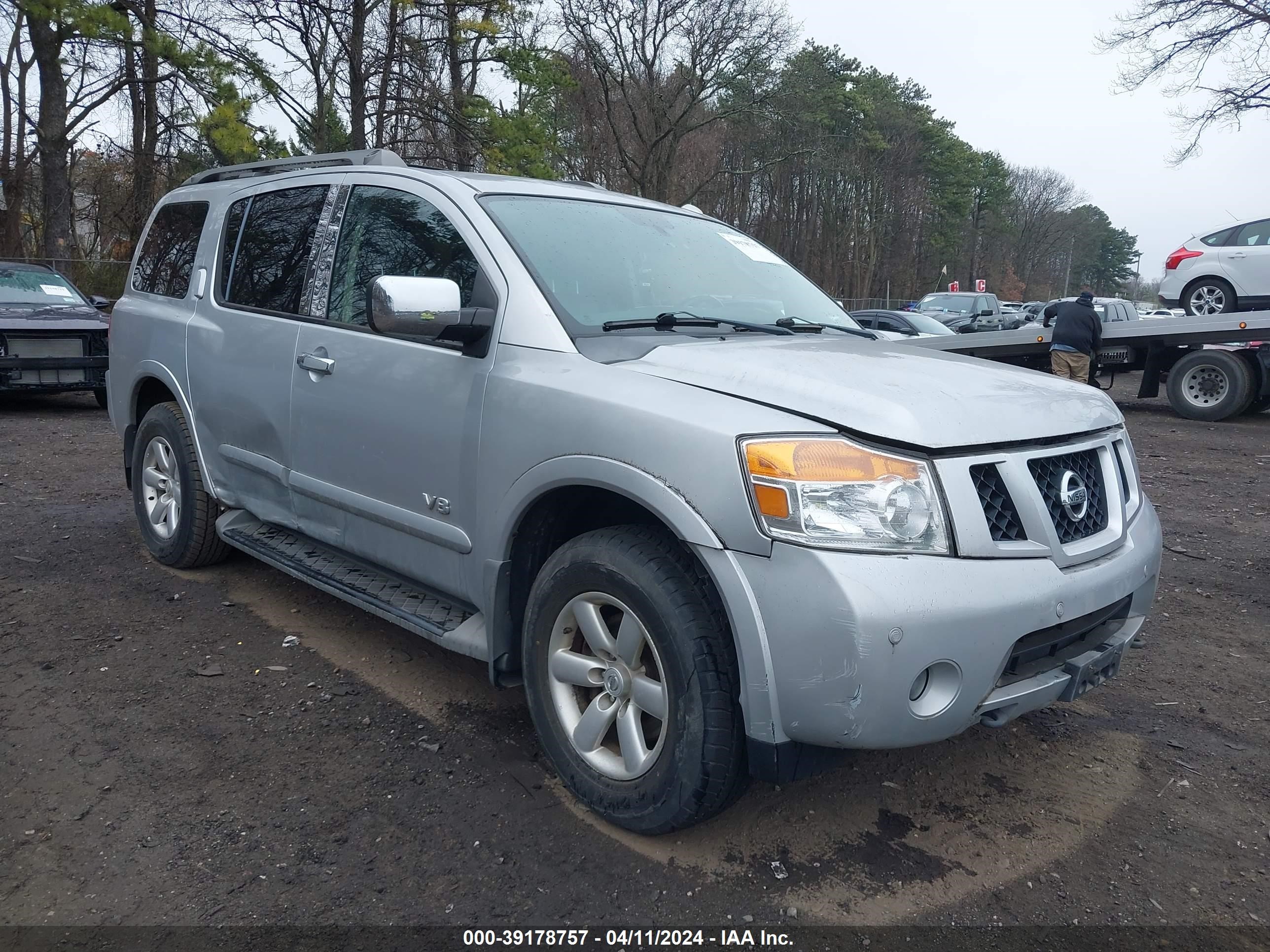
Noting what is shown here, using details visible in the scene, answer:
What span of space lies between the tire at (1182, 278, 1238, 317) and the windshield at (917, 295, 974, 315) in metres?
11.6

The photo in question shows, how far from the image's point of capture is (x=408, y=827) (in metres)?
2.81

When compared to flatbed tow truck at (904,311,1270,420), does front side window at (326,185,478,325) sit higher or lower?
higher

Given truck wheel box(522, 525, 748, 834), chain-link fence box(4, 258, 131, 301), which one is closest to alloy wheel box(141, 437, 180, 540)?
truck wheel box(522, 525, 748, 834)

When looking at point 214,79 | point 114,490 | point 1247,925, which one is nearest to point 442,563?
point 1247,925

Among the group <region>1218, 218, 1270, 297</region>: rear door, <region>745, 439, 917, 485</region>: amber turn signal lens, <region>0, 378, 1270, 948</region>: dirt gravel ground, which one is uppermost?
<region>1218, 218, 1270, 297</region>: rear door

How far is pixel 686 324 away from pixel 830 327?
79cm

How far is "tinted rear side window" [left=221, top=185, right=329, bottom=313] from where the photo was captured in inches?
159

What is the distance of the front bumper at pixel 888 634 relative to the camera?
7.36 ft

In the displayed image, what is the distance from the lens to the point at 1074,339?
12.5 metres

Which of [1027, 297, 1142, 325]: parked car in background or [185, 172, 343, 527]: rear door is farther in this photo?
[1027, 297, 1142, 325]: parked car in background

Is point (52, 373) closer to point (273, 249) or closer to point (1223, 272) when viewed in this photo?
point (273, 249)

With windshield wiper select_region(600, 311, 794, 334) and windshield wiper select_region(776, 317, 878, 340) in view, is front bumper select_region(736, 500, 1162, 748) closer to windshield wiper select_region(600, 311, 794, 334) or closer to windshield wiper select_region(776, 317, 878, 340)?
windshield wiper select_region(600, 311, 794, 334)

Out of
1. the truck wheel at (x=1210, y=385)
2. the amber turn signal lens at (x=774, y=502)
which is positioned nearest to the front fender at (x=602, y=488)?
the amber turn signal lens at (x=774, y=502)

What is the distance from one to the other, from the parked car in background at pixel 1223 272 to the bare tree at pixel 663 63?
11604 millimetres
